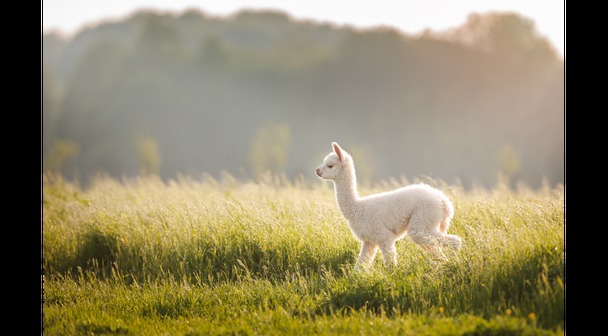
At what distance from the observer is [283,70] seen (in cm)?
7300

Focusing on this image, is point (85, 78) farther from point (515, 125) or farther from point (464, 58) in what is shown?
point (515, 125)

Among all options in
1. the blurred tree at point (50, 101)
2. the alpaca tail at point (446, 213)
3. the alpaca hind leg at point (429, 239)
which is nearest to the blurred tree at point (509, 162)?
the alpaca tail at point (446, 213)

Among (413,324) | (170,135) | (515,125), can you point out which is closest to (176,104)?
(170,135)

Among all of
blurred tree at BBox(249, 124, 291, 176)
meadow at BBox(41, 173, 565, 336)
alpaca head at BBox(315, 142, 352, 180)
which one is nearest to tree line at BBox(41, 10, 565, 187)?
blurred tree at BBox(249, 124, 291, 176)

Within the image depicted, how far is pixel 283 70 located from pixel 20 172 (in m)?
66.5

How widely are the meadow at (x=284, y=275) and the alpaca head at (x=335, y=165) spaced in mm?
1218

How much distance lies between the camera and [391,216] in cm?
775

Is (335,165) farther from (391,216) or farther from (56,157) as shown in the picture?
(56,157)

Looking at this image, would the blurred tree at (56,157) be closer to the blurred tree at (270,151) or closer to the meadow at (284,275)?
the blurred tree at (270,151)

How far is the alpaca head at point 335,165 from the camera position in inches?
317

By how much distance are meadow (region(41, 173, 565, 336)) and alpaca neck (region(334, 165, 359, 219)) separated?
726 millimetres

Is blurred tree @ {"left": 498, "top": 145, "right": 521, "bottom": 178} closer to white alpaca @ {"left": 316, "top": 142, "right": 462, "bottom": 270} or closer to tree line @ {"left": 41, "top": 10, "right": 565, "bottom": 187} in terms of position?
tree line @ {"left": 41, "top": 10, "right": 565, "bottom": 187}

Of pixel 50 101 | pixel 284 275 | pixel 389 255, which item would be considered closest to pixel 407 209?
pixel 389 255

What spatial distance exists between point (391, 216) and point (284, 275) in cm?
176
